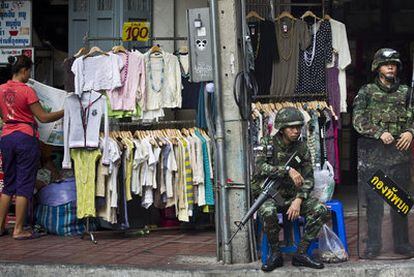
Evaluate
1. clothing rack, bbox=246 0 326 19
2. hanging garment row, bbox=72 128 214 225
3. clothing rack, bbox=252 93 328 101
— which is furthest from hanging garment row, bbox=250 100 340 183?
clothing rack, bbox=246 0 326 19

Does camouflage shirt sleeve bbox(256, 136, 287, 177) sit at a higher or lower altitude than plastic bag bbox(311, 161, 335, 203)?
higher

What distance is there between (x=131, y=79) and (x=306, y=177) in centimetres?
249

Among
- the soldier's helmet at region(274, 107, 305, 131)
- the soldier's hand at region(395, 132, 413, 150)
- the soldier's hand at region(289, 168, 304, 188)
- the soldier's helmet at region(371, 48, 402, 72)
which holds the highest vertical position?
the soldier's helmet at region(371, 48, 402, 72)

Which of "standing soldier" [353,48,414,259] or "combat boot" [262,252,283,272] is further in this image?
"standing soldier" [353,48,414,259]

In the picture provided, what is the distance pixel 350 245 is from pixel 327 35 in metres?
2.56

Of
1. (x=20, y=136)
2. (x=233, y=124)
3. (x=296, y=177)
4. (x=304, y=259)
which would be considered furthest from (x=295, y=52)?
(x=20, y=136)

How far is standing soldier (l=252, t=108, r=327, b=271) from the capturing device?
7.25 m

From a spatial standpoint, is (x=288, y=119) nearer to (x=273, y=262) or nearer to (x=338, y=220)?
(x=338, y=220)

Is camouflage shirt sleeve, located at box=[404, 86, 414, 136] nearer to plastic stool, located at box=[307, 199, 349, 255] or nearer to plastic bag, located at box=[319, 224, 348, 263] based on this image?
plastic stool, located at box=[307, 199, 349, 255]

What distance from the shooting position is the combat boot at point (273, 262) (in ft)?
23.9

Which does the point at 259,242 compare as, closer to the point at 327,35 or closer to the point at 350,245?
the point at 350,245

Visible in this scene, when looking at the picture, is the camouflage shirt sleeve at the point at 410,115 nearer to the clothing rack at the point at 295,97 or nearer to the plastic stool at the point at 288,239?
the plastic stool at the point at 288,239

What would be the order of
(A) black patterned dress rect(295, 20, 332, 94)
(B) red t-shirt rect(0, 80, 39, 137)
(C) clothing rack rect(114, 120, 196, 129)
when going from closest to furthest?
(B) red t-shirt rect(0, 80, 39, 137) → (C) clothing rack rect(114, 120, 196, 129) → (A) black patterned dress rect(295, 20, 332, 94)

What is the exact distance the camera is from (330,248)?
758 centimetres
